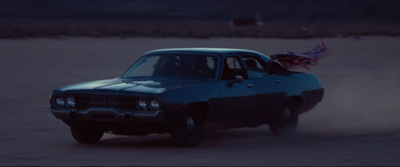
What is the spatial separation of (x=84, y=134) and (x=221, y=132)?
278 cm

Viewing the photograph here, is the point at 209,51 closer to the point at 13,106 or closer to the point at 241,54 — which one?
the point at 241,54

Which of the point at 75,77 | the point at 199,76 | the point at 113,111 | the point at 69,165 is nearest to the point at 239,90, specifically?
the point at 199,76

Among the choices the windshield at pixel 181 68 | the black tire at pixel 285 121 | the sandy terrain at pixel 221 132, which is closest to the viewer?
the sandy terrain at pixel 221 132

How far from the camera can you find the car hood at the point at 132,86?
37.0ft

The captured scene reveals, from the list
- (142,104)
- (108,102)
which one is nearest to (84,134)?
(108,102)

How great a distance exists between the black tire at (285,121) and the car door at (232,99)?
2.97 feet

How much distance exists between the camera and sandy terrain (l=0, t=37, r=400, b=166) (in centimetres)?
1078

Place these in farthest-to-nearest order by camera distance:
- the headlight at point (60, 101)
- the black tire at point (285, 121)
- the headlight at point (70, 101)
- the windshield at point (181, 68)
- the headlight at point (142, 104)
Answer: the black tire at point (285, 121) → the windshield at point (181, 68) → the headlight at point (60, 101) → the headlight at point (70, 101) → the headlight at point (142, 104)

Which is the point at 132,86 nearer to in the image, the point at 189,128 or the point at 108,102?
the point at 108,102

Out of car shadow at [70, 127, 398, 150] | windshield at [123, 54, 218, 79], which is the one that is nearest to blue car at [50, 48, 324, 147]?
windshield at [123, 54, 218, 79]

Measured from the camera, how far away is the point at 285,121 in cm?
1372

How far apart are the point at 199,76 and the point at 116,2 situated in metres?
145

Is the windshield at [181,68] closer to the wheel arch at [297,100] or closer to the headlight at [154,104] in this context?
the headlight at [154,104]

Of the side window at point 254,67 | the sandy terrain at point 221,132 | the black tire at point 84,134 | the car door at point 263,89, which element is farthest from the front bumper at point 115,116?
the side window at point 254,67
